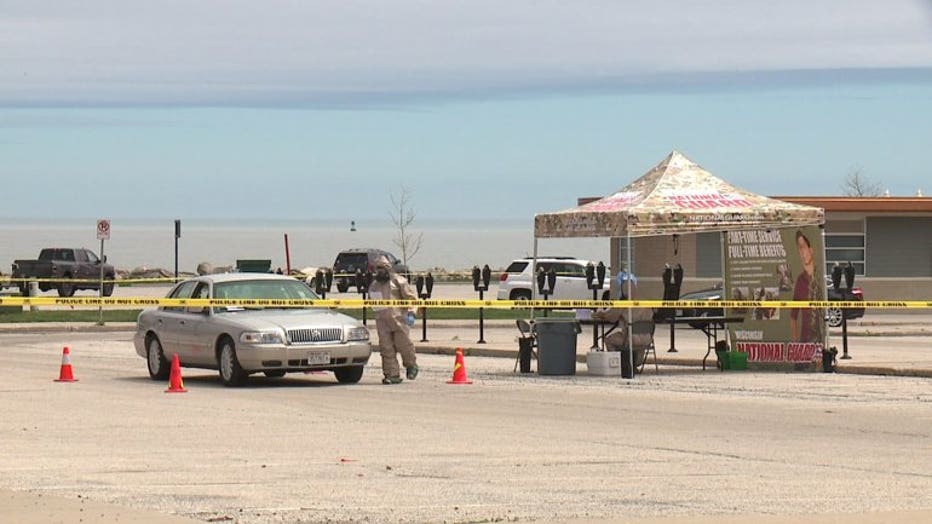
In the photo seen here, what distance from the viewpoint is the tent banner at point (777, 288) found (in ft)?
89.2

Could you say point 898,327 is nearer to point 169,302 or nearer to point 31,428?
point 169,302

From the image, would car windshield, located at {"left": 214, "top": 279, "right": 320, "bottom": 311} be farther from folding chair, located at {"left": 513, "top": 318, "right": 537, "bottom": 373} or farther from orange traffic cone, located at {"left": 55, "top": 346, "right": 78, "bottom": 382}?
folding chair, located at {"left": 513, "top": 318, "right": 537, "bottom": 373}

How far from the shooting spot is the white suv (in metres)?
54.6

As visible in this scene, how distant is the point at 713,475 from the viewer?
13.6m

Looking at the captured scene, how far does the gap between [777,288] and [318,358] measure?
8000 mm

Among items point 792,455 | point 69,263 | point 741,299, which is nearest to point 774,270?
point 741,299

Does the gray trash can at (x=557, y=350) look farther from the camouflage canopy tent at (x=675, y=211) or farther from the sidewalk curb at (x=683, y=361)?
the sidewalk curb at (x=683, y=361)

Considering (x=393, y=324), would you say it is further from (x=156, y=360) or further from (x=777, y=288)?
(x=777, y=288)

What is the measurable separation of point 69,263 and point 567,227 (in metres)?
42.5

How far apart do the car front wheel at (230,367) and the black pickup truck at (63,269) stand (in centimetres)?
4094

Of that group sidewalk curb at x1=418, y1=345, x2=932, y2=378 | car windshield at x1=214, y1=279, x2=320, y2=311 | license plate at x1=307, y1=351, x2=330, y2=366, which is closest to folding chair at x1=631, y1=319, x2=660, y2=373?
sidewalk curb at x1=418, y1=345, x2=932, y2=378

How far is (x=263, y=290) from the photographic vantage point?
2516 cm

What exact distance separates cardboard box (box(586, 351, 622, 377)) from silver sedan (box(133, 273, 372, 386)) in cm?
353

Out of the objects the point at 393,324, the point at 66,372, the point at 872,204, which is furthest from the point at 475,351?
the point at 872,204
